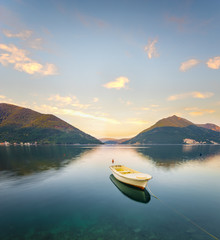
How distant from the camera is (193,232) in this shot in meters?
16.1

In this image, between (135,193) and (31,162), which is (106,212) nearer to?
(135,193)

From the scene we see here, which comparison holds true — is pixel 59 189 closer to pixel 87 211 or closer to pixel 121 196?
pixel 87 211

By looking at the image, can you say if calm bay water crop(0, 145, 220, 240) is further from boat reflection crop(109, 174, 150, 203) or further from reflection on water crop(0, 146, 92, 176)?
reflection on water crop(0, 146, 92, 176)

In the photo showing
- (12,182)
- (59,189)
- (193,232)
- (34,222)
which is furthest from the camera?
(12,182)

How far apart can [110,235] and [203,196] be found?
2528 cm

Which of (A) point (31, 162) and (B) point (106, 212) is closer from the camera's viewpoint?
(B) point (106, 212)

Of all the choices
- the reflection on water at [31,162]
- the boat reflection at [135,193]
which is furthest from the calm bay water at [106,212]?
the reflection on water at [31,162]

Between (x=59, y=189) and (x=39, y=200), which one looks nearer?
(x=39, y=200)

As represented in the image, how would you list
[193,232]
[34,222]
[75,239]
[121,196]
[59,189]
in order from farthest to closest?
1. [59,189]
2. [121,196]
3. [34,222]
4. [193,232]
5. [75,239]

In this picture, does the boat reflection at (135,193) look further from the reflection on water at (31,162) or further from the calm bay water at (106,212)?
the reflection on water at (31,162)

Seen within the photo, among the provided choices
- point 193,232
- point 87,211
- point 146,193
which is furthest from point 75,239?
point 146,193

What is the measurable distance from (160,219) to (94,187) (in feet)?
63.5

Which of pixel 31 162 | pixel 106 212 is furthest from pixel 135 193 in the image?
pixel 31 162

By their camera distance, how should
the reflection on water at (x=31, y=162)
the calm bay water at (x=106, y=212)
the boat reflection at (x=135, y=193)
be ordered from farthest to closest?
the reflection on water at (x=31, y=162)
the boat reflection at (x=135, y=193)
the calm bay water at (x=106, y=212)
